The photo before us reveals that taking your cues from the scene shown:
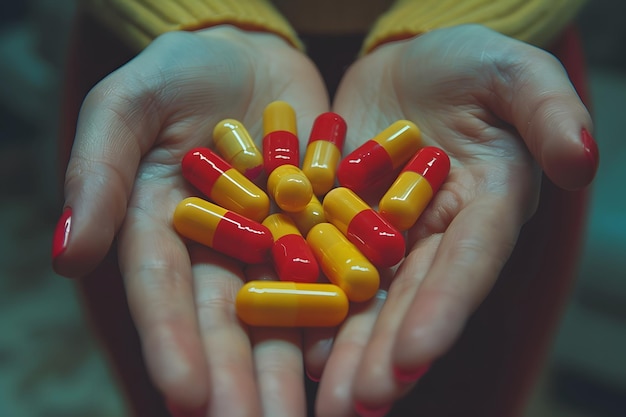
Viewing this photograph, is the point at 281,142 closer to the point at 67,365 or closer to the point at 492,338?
the point at 492,338

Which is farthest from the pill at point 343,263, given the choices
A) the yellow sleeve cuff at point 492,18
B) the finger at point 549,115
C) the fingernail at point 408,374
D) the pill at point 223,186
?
the yellow sleeve cuff at point 492,18

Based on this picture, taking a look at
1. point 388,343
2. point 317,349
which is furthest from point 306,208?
point 388,343

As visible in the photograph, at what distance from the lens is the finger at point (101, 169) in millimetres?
958

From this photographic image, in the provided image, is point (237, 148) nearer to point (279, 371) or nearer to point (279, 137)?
point (279, 137)

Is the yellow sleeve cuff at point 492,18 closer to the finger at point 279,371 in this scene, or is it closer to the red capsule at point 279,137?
the red capsule at point 279,137

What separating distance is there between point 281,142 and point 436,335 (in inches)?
24.4

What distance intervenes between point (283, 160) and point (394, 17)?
1.65 feet

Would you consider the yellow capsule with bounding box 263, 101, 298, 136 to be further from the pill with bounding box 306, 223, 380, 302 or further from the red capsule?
the pill with bounding box 306, 223, 380, 302

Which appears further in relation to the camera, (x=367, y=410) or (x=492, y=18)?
(x=492, y=18)

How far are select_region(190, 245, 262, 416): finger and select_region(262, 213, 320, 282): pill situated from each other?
3.0 inches

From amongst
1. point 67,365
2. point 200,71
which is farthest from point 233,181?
point 67,365

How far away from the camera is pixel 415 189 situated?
1.19m

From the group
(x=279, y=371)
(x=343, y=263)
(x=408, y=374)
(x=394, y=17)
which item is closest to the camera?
(x=408, y=374)

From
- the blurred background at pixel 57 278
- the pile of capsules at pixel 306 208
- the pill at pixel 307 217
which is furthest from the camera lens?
the blurred background at pixel 57 278
